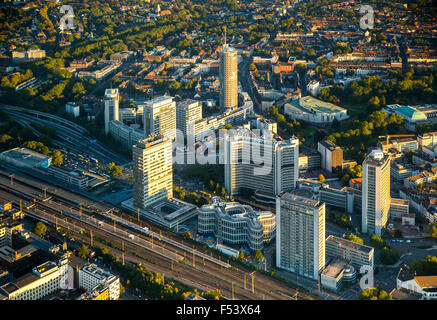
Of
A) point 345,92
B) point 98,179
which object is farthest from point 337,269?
point 345,92

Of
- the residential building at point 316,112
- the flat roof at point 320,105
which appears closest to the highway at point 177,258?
the residential building at point 316,112

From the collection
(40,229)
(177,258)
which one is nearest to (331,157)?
(177,258)

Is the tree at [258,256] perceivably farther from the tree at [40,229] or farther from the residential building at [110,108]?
the residential building at [110,108]

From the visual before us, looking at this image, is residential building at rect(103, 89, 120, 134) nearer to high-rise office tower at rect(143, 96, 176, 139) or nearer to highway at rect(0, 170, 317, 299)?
high-rise office tower at rect(143, 96, 176, 139)

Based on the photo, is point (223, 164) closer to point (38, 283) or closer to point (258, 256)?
point (258, 256)
